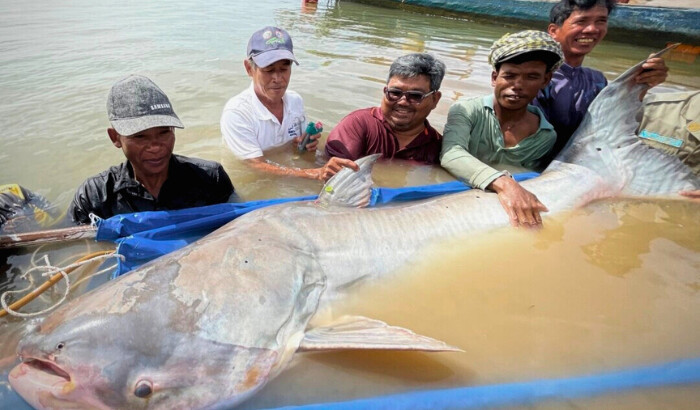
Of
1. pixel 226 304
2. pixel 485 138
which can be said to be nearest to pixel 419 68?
pixel 485 138

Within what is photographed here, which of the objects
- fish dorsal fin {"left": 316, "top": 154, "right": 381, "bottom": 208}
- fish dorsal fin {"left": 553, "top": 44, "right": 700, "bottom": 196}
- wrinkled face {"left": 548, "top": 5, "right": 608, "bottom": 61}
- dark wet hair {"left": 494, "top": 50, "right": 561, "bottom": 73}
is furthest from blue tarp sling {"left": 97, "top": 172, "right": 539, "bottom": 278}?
wrinkled face {"left": 548, "top": 5, "right": 608, "bottom": 61}

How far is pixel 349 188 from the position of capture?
2.76 meters

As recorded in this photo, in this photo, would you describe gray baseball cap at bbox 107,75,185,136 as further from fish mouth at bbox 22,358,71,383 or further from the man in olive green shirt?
the man in olive green shirt

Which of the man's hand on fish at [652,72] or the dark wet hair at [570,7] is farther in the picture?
the dark wet hair at [570,7]

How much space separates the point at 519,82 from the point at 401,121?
3.08 feet

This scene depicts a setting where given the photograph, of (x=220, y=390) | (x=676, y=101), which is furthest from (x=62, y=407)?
(x=676, y=101)

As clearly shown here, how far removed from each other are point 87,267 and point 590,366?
8.81 feet

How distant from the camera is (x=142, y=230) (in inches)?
106

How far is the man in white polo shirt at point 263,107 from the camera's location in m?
3.76

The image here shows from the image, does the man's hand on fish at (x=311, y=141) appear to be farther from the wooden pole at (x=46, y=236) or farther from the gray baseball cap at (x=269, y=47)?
the wooden pole at (x=46, y=236)

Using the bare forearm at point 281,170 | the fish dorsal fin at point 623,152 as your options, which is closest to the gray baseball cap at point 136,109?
the bare forearm at point 281,170

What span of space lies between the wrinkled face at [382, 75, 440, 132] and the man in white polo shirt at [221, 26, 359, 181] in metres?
0.75

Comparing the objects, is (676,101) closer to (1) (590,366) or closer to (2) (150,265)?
(1) (590,366)

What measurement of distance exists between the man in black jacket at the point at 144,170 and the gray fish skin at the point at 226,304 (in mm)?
877
